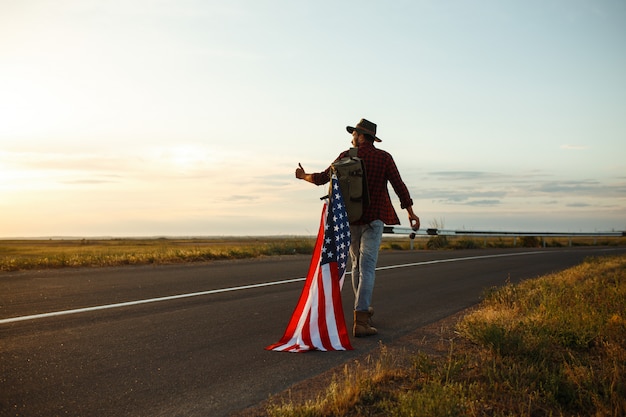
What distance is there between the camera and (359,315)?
6.79 meters

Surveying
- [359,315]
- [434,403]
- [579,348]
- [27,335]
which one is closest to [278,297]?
[359,315]

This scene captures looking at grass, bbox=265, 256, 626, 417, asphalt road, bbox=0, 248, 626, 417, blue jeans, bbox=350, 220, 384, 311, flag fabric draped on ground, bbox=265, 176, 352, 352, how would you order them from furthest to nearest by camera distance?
1. blue jeans, bbox=350, 220, 384, 311
2. flag fabric draped on ground, bbox=265, 176, 352, 352
3. asphalt road, bbox=0, 248, 626, 417
4. grass, bbox=265, 256, 626, 417

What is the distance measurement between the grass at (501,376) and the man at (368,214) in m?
1.08

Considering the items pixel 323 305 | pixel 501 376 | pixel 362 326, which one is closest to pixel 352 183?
pixel 323 305

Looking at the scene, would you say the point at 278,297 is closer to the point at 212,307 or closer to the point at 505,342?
the point at 212,307

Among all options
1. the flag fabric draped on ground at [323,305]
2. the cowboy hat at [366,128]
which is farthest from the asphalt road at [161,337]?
the cowboy hat at [366,128]

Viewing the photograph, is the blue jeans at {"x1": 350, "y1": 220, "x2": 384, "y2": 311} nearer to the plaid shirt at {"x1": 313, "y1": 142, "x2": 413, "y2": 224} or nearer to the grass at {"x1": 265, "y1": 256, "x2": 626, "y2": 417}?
the plaid shirt at {"x1": 313, "y1": 142, "x2": 413, "y2": 224}

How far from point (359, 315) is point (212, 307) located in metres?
2.52

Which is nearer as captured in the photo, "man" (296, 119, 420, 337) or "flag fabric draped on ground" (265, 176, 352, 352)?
"flag fabric draped on ground" (265, 176, 352, 352)

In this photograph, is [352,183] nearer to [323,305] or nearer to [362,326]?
[323,305]

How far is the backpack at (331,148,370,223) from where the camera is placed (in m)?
6.60

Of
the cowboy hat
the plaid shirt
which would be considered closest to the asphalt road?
the plaid shirt

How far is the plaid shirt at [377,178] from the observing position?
22.4 ft

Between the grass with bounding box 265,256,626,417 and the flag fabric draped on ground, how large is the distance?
694 mm
